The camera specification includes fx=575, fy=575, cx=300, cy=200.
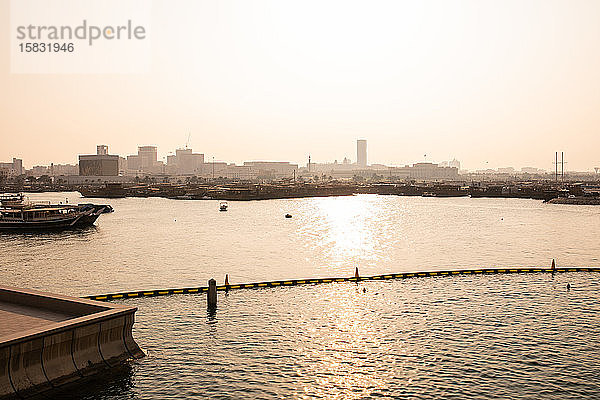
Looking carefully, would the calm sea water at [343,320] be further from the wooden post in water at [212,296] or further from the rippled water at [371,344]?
the wooden post in water at [212,296]

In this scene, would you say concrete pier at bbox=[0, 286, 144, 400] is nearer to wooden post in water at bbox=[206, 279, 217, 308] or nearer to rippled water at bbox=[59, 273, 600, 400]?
rippled water at bbox=[59, 273, 600, 400]

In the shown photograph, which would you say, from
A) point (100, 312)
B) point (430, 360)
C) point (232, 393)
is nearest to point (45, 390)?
point (100, 312)

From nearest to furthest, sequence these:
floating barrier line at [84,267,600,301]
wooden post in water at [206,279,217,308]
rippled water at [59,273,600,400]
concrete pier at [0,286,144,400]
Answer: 1. concrete pier at [0,286,144,400]
2. rippled water at [59,273,600,400]
3. wooden post in water at [206,279,217,308]
4. floating barrier line at [84,267,600,301]

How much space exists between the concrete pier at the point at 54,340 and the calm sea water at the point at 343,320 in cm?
115

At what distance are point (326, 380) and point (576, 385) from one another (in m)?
11.6

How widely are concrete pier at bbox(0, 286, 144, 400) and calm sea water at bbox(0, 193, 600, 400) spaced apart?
45.4 inches

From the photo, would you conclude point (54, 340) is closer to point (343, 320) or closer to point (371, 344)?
point (371, 344)

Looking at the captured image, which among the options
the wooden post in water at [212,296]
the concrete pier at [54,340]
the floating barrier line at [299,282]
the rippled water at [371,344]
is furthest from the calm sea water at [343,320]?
the floating barrier line at [299,282]

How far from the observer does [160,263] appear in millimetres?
65812

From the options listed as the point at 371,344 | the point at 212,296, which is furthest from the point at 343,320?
the point at 212,296

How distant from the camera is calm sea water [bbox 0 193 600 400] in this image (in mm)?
26766

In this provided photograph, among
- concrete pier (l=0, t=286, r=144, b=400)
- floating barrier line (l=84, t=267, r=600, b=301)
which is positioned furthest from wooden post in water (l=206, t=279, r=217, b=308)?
concrete pier (l=0, t=286, r=144, b=400)

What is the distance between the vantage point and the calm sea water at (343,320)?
2677 cm

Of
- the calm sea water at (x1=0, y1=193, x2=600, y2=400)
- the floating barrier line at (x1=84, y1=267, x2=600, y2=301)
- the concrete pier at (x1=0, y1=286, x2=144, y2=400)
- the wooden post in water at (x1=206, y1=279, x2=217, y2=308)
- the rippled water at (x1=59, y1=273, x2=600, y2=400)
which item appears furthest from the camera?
the floating barrier line at (x1=84, y1=267, x2=600, y2=301)
